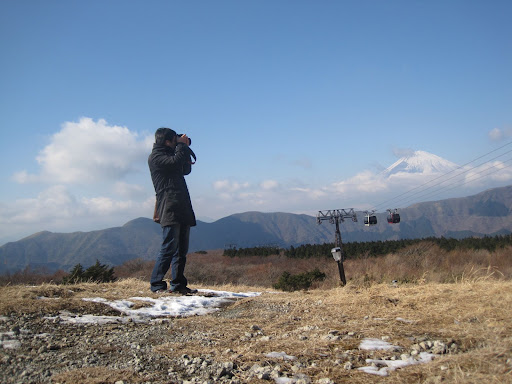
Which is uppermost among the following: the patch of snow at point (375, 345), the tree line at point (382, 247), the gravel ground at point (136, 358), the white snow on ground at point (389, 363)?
the gravel ground at point (136, 358)

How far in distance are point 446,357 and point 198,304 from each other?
3615mm

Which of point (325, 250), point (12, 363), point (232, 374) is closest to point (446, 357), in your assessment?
point (232, 374)

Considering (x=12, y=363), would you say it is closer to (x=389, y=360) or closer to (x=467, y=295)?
(x=389, y=360)

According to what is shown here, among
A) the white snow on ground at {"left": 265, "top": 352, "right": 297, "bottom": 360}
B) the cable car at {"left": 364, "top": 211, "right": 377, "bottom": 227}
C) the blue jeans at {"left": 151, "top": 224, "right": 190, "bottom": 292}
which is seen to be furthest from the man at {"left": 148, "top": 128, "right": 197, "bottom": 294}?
the cable car at {"left": 364, "top": 211, "right": 377, "bottom": 227}

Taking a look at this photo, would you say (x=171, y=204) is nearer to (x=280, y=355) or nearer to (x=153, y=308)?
(x=153, y=308)

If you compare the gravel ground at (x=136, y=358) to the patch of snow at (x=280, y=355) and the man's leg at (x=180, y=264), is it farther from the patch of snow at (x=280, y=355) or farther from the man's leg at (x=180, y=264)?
the man's leg at (x=180, y=264)

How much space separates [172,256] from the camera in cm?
602

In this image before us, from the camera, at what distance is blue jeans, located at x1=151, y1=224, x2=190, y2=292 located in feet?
19.4

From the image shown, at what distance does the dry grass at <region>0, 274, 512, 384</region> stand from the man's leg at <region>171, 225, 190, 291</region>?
87 cm

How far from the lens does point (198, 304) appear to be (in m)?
5.17

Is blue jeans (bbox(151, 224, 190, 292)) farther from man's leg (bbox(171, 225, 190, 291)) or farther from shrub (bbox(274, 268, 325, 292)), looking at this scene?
shrub (bbox(274, 268, 325, 292))

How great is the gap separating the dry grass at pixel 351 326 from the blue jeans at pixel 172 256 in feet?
2.35

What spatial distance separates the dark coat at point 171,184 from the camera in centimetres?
590

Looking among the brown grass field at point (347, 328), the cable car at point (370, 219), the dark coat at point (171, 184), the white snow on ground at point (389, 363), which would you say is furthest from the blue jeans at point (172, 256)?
the cable car at point (370, 219)
